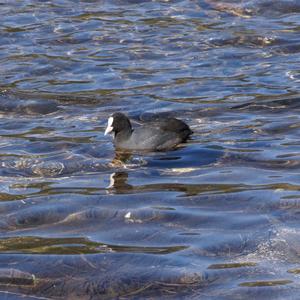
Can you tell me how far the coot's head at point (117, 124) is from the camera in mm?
12750

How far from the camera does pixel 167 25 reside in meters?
19.7

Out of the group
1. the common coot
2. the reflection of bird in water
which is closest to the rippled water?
the reflection of bird in water

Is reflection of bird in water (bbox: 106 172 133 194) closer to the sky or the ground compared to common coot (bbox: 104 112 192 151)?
closer to the sky

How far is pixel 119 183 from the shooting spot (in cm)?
1070

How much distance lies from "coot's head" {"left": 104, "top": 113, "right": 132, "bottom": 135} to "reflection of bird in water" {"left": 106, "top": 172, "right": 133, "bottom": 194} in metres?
1.57

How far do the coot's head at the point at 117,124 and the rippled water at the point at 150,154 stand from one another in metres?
0.27

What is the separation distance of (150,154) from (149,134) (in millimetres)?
358

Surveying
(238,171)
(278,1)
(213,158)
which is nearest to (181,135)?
(213,158)

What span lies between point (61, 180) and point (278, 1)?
1113 cm

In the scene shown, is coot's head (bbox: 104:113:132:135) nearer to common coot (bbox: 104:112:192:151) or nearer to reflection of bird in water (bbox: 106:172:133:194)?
common coot (bbox: 104:112:192:151)

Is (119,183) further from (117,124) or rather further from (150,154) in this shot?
(117,124)

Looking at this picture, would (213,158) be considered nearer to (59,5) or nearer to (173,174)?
(173,174)

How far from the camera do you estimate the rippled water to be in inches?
310

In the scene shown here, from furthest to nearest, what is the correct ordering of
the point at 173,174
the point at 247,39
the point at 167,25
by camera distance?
the point at 167,25
the point at 247,39
the point at 173,174
